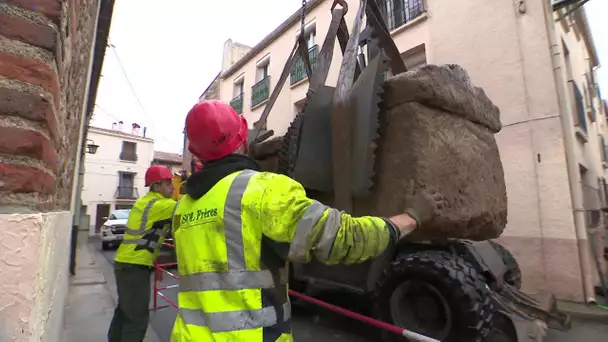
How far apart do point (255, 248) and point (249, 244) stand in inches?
1.0

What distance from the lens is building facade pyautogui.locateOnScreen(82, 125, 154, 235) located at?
2478 cm

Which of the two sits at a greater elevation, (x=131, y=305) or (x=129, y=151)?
(x=129, y=151)

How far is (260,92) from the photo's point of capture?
12445 mm

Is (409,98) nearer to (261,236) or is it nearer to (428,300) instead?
(261,236)

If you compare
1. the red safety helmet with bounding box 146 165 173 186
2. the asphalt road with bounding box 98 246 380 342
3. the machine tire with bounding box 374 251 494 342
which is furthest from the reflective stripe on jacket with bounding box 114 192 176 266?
the machine tire with bounding box 374 251 494 342

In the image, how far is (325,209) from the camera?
1.23 m

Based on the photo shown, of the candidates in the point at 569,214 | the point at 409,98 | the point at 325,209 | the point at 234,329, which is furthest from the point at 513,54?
the point at 234,329

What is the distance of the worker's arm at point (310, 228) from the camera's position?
3.81ft

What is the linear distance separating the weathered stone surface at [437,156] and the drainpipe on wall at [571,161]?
4.60m

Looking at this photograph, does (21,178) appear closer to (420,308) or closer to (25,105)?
(25,105)

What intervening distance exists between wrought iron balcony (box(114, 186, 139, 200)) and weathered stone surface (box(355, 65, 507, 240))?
27.7 m

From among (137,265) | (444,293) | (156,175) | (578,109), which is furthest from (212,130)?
(578,109)

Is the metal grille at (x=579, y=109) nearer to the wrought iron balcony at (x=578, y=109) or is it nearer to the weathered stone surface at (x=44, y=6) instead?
the wrought iron balcony at (x=578, y=109)

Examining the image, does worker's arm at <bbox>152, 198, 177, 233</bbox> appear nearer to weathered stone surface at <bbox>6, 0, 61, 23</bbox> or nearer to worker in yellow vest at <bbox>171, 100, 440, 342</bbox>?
worker in yellow vest at <bbox>171, 100, 440, 342</bbox>
